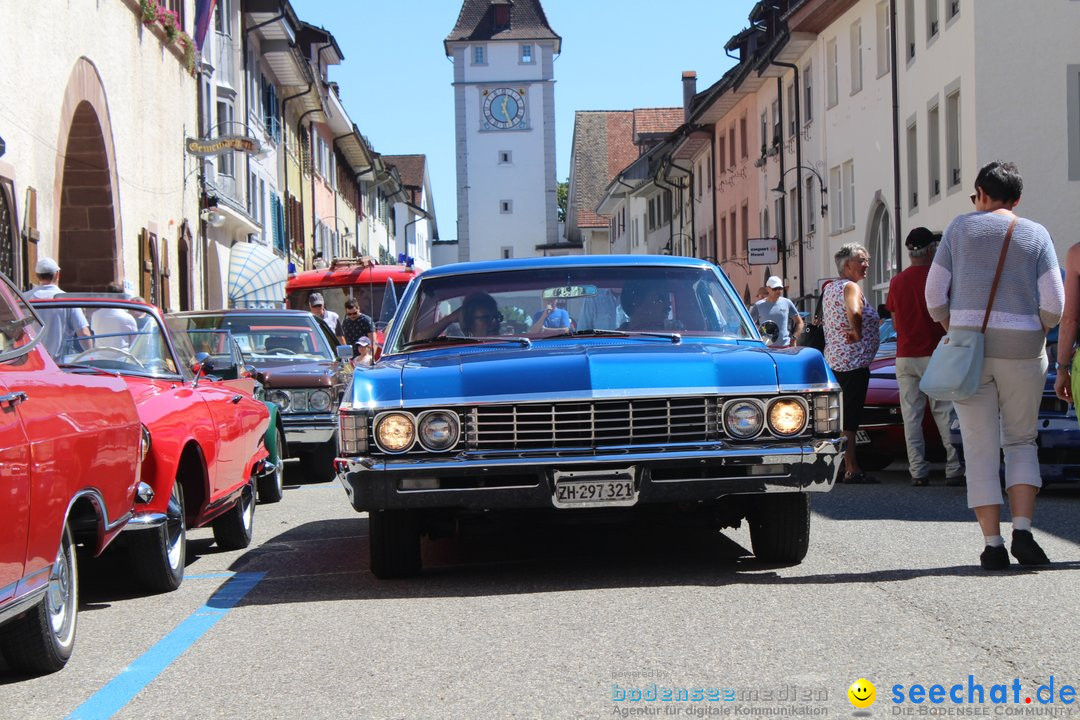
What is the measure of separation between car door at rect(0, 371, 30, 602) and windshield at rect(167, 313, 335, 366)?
424 inches

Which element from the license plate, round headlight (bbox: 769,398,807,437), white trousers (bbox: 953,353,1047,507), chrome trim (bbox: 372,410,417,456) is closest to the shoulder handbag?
white trousers (bbox: 953,353,1047,507)

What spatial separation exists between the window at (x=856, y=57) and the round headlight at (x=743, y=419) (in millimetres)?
28647

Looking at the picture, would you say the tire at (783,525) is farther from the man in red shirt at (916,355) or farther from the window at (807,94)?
the window at (807,94)

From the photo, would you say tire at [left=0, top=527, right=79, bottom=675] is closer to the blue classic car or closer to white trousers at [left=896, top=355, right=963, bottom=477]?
the blue classic car

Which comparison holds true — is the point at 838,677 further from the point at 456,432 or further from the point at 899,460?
the point at 899,460

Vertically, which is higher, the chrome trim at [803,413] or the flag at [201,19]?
the flag at [201,19]

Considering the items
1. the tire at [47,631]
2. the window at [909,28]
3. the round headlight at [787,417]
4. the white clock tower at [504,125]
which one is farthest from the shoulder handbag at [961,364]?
the white clock tower at [504,125]

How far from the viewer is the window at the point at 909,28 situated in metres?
30.9

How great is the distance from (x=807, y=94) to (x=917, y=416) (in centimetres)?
2913

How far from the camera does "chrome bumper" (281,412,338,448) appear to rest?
14734 mm

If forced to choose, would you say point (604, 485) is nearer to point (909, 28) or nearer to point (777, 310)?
point (777, 310)

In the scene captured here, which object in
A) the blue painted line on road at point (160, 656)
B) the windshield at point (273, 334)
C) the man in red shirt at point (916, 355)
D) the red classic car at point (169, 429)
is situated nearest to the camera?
the blue painted line on road at point (160, 656)

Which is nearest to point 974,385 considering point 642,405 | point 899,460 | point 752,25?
point 642,405

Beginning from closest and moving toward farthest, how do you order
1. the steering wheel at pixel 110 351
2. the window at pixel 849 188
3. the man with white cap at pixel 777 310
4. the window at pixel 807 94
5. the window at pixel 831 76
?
the steering wheel at pixel 110 351, the man with white cap at pixel 777 310, the window at pixel 849 188, the window at pixel 831 76, the window at pixel 807 94
